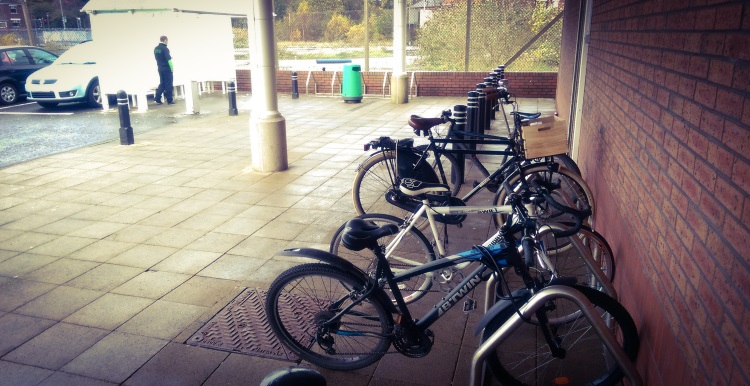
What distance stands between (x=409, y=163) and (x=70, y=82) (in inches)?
452

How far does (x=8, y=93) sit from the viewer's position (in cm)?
1484

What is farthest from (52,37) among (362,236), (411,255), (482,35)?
(362,236)

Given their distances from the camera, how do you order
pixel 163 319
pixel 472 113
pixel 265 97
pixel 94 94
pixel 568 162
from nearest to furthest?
pixel 163 319 → pixel 568 162 → pixel 265 97 → pixel 472 113 → pixel 94 94

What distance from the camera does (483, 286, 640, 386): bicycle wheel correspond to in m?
2.69

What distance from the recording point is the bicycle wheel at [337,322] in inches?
120

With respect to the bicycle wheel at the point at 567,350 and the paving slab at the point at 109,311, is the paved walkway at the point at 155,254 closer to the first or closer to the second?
the paving slab at the point at 109,311

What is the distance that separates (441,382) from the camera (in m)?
Result: 3.05

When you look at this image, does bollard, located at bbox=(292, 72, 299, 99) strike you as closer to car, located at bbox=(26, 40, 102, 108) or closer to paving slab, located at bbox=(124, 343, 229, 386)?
car, located at bbox=(26, 40, 102, 108)

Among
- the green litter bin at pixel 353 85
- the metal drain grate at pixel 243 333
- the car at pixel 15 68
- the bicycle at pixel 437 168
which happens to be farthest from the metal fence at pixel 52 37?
the metal drain grate at pixel 243 333

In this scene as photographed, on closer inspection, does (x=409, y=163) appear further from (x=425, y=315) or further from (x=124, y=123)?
(x=124, y=123)

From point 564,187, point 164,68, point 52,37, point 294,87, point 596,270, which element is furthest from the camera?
point 52,37

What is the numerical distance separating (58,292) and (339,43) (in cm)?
1916

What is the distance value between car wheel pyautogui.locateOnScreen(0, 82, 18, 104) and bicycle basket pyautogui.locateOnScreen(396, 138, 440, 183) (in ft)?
45.1

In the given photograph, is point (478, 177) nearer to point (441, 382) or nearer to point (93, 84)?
point (441, 382)
